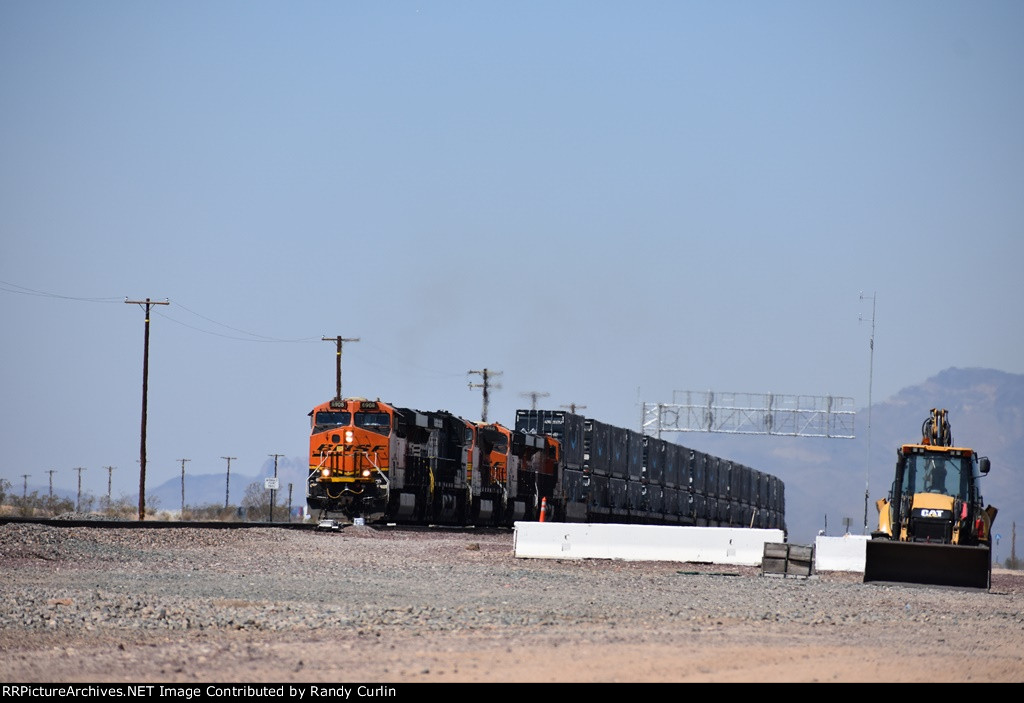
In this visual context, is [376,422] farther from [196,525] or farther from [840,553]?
[840,553]

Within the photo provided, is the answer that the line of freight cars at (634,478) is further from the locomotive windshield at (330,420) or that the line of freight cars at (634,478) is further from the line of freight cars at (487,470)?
the locomotive windshield at (330,420)

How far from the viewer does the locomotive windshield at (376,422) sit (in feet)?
111

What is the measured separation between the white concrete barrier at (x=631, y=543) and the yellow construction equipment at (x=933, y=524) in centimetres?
382

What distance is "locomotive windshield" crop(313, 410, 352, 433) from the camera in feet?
114

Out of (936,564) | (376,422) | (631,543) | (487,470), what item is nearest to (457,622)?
(936,564)

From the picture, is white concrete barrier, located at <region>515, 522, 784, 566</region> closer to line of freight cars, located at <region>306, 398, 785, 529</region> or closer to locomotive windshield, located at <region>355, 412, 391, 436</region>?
line of freight cars, located at <region>306, 398, 785, 529</region>

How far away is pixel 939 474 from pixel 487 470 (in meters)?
19.2

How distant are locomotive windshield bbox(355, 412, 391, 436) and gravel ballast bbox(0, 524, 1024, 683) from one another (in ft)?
35.5

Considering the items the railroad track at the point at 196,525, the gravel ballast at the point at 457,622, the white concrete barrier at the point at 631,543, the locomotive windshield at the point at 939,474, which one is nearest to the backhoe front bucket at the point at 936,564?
the gravel ballast at the point at 457,622

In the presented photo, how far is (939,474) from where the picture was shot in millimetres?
21688

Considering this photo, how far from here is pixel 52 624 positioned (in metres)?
11.9

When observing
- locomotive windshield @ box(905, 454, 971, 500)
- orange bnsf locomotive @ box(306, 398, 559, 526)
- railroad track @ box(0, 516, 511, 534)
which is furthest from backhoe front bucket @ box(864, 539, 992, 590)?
orange bnsf locomotive @ box(306, 398, 559, 526)
